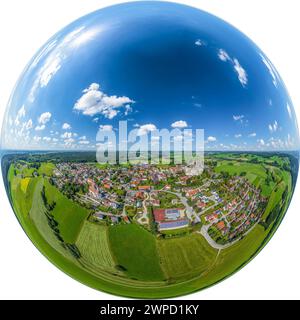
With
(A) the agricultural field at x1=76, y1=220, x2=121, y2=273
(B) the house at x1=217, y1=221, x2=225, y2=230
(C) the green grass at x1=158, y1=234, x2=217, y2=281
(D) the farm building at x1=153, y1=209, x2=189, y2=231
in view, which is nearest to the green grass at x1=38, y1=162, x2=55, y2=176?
(A) the agricultural field at x1=76, y1=220, x2=121, y2=273

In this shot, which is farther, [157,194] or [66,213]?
[66,213]

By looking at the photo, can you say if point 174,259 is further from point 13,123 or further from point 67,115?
point 13,123

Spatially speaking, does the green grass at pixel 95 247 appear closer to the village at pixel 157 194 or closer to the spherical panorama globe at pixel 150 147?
the spherical panorama globe at pixel 150 147

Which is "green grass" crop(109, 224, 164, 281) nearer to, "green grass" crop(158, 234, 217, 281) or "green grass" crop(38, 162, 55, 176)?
"green grass" crop(158, 234, 217, 281)

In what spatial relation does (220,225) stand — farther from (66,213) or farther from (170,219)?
(66,213)

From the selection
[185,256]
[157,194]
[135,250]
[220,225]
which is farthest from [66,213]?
[220,225]

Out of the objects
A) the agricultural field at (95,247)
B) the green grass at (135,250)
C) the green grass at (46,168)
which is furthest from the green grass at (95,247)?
the green grass at (46,168)

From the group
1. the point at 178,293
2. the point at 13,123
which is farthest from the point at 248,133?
the point at 13,123
